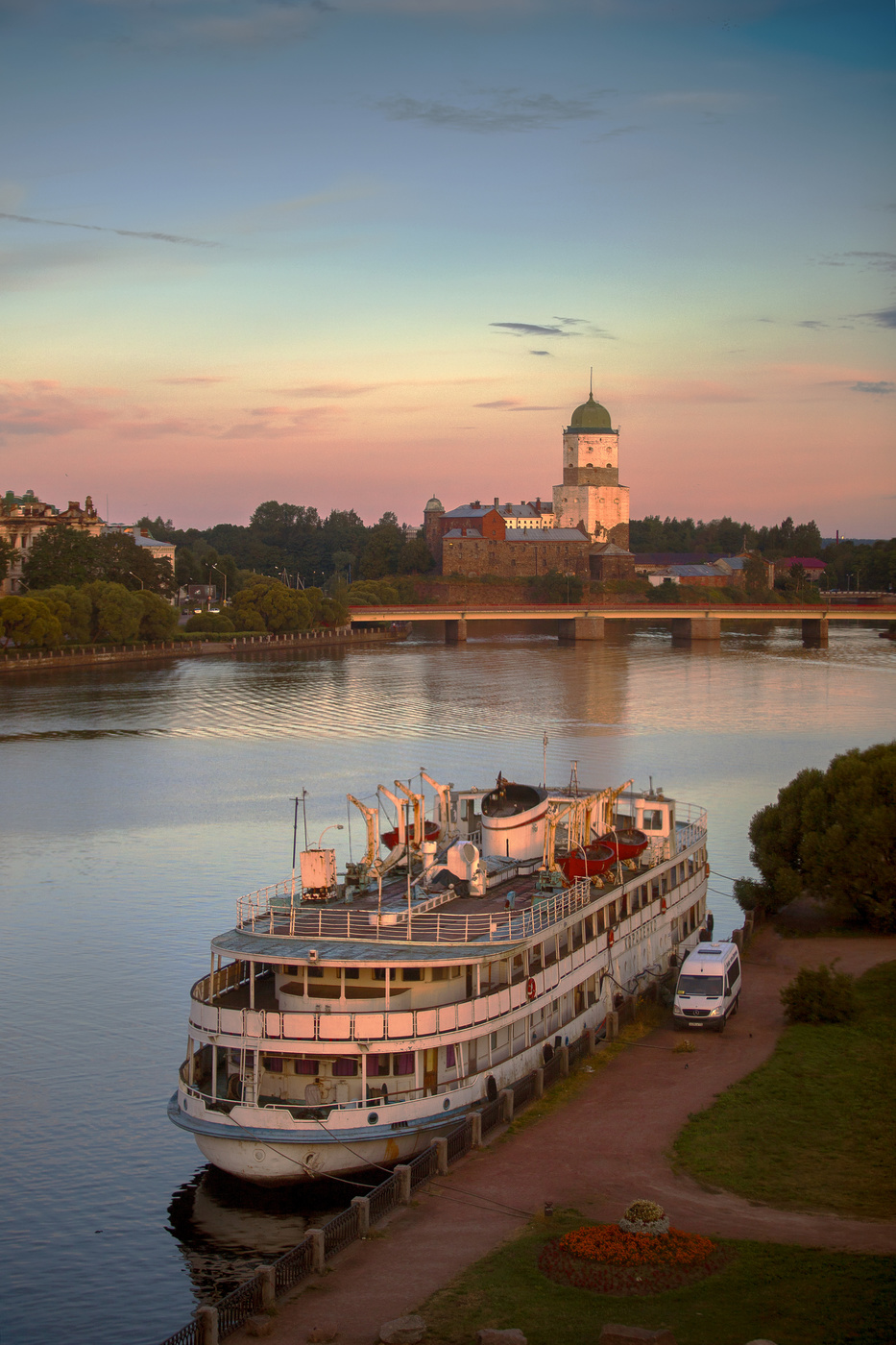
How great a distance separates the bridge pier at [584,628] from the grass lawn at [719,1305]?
422ft

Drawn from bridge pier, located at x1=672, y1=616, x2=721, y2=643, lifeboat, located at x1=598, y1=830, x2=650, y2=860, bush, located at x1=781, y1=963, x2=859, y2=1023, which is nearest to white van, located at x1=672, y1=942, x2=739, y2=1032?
bush, located at x1=781, y1=963, x2=859, y2=1023

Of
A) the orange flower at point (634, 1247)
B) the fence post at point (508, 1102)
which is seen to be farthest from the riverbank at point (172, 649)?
the orange flower at point (634, 1247)

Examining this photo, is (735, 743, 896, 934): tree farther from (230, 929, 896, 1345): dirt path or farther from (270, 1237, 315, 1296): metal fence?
(270, 1237, 315, 1296): metal fence

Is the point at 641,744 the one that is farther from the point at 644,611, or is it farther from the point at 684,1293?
the point at 644,611

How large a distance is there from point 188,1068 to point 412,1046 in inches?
131

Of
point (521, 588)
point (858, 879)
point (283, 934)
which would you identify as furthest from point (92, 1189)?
point (521, 588)

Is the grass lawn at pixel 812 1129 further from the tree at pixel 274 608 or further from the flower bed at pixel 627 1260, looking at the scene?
the tree at pixel 274 608

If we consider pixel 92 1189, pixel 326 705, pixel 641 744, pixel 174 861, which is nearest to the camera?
pixel 92 1189

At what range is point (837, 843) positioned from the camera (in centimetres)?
3139

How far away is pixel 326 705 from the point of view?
83688 millimetres

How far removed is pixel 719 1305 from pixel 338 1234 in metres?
4.56

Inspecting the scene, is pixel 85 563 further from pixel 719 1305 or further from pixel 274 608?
pixel 719 1305

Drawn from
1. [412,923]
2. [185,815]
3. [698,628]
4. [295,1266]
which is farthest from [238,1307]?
[698,628]

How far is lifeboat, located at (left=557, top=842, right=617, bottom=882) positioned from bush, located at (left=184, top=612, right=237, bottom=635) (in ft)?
332
